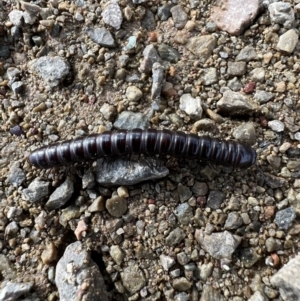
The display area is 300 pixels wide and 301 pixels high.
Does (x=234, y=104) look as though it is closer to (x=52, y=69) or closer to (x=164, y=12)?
(x=164, y=12)

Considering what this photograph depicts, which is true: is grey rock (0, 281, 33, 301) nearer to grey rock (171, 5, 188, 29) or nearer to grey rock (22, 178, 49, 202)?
grey rock (22, 178, 49, 202)

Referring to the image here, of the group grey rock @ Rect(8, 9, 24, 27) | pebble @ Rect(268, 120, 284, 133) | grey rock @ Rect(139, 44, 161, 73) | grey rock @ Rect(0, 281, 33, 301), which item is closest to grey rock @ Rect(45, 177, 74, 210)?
grey rock @ Rect(0, 281, 33, 301)

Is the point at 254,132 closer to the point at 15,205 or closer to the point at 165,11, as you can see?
the point at 165,11

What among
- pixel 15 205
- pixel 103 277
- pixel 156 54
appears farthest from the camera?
pixel 156 54

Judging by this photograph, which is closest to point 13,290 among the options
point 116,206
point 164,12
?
point 116,206

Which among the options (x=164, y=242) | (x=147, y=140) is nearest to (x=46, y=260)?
(x=164, y=242)

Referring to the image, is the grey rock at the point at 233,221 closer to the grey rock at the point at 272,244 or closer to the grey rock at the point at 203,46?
the grey rock at the point at 272,244

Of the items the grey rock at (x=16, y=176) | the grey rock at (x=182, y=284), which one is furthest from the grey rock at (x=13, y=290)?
the grey rock at (x=182, y=284)
